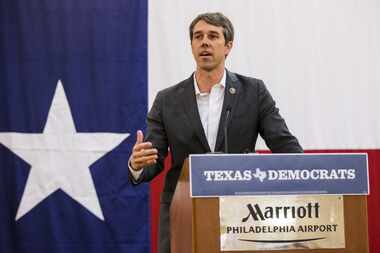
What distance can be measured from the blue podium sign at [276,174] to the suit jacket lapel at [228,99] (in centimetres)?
73

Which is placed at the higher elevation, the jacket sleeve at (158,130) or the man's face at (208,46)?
the man's face at (208,46)

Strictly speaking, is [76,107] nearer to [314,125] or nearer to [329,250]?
[314,125]

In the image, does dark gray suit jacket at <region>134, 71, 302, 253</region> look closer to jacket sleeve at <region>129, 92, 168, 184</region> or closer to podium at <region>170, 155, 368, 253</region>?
jacket sleeve at <region>129, 92, 168, 184</region>

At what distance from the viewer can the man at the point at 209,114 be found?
2609mm

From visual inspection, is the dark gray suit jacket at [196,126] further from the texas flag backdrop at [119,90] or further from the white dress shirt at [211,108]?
the texas flag backdrop at [119,90]

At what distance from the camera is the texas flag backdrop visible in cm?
405

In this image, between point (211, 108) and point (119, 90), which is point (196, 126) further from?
point (119, 90)

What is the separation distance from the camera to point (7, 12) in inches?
165

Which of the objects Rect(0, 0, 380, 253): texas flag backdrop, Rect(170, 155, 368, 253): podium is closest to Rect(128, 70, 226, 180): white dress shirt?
Rect(170, 155, 368, 253): podium

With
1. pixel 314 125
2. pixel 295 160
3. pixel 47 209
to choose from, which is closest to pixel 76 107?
pixel 47 209

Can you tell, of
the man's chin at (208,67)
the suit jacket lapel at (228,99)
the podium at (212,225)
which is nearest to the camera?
the podium at (212,225)

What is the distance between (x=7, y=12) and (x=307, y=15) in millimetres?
1932

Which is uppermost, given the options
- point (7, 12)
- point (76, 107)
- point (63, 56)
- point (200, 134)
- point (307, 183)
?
point (7, 12)

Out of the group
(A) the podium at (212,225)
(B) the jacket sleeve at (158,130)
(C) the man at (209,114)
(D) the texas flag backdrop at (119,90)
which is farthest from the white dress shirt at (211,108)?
(D) the texas flag backdrop at (119,90)
